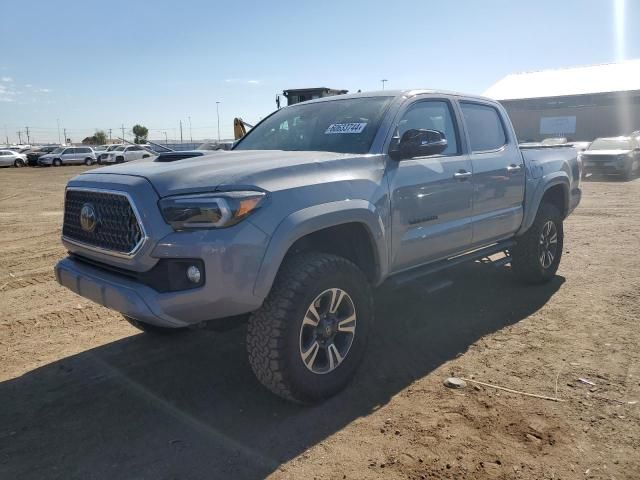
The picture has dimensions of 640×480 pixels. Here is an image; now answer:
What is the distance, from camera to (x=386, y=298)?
538 cm

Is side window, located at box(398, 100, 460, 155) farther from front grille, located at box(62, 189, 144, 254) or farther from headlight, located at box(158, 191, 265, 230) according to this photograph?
front grille, located at box(62, 189, 144, 254)

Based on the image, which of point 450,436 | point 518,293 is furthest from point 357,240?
point 518,293

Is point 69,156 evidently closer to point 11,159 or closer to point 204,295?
point 11,159

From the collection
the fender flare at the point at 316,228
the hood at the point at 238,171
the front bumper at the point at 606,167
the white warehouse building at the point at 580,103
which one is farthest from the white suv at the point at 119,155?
the fender flare at the point at 316,228

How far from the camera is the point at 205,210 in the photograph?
8.78 ft

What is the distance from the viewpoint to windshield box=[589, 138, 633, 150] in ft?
62.5

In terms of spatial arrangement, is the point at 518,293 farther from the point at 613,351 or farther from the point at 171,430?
the point at 171,430

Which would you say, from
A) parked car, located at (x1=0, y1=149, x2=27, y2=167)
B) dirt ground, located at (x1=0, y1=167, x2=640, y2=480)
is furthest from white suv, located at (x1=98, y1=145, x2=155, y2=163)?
dirt ground, located at (x1=0, y1=167, x2=640, y2=480)

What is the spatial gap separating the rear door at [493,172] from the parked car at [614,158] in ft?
51.5

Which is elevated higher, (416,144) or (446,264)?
(416,144)

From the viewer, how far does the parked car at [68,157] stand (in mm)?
38906

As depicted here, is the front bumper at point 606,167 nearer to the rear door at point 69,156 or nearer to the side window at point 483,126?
the side window at point 483,126

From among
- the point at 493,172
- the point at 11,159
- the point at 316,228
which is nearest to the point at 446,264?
the point at 493,172

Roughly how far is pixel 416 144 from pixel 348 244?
0.86 m
